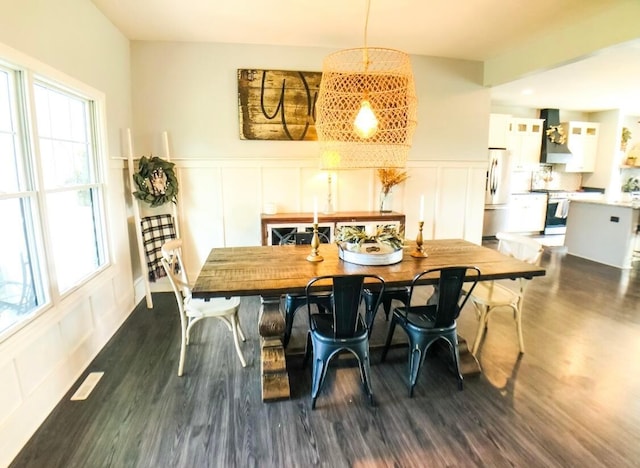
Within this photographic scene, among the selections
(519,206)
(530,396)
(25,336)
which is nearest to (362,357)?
(530,396)

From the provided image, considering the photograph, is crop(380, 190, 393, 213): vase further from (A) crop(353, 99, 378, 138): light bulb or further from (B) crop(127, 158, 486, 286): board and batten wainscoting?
(A) crop(353, 99, 378, 138): light bulb

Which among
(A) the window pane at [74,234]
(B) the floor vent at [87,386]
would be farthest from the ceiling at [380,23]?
(B) the floor vent at [87,386]

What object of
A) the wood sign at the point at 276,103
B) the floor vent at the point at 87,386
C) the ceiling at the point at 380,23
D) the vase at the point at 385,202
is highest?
the ceiling at the point at 380,23

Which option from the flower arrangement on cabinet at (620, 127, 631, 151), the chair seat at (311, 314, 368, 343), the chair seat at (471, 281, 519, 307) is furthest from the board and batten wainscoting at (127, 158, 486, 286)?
the flower arrangement on cabinet at (620, 127, 631, 151)

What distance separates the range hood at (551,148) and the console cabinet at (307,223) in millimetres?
5076

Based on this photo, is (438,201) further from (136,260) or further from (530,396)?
(136,260)

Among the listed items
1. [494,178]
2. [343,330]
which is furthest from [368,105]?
[494,178]

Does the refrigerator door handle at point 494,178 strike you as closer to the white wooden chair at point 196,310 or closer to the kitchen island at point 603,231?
the kitchen island at point 603,231

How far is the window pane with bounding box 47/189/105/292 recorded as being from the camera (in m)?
2.56

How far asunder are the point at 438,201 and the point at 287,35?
283 cm

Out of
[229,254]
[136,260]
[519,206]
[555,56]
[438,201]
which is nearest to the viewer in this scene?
[229,254]

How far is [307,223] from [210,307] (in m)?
1.82

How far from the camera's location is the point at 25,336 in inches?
79.9

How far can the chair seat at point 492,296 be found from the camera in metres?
2.73
